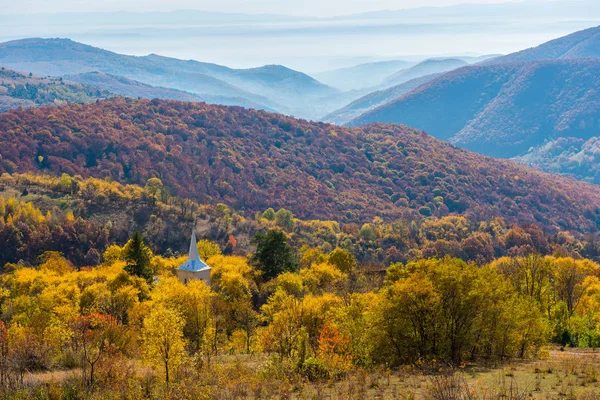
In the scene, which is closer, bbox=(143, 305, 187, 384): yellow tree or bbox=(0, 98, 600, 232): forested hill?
bbox=(143, 305, 187, 384): yellow tree

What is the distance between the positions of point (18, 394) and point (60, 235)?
7198 centimetres

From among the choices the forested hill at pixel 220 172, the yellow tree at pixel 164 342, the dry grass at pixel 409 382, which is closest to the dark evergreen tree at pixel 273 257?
the yellow tree at pixel 164 342

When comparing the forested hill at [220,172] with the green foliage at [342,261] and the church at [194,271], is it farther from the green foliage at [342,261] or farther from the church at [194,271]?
the green foliage at [342,261]

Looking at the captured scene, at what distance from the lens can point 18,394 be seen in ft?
71.1

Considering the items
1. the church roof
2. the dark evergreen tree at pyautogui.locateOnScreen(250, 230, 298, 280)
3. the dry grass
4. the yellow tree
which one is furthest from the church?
the dry grass

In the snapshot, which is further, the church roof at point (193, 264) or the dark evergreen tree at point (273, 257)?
the dark evergreen tree at point (273, 257)

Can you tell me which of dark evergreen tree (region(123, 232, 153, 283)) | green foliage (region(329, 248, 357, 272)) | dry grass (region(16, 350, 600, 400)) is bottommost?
green foliage (region(329, 248, 357, 272))

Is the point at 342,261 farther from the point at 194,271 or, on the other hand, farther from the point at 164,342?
the point at 164,342

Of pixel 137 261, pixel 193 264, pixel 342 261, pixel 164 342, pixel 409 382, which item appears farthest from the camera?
pixel 342 261

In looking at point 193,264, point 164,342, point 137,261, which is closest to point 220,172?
point 193,264

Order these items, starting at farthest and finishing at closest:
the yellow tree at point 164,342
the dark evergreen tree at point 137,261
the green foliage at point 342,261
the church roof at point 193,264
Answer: the green foliage at point 342,261
the church roof at point 193,264
the dark evergreen tree at point 137,261
the yellow tree at point 164,342

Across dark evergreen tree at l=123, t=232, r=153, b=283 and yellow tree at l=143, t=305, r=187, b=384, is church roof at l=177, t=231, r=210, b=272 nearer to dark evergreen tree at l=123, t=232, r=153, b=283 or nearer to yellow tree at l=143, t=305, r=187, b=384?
dark evergreen tree at l=123, t=232, r=153, b=283

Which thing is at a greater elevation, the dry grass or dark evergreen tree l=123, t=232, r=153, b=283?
the dry grass

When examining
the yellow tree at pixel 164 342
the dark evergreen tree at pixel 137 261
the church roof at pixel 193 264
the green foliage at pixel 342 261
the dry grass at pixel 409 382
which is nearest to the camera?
the dry grass at pixel 409 382
